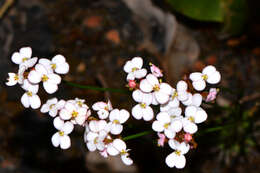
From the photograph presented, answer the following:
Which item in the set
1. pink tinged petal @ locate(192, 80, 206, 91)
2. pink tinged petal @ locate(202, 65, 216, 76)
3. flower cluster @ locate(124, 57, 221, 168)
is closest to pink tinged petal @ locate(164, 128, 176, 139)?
flower cluster @ locate(124, 57, 221, 168)

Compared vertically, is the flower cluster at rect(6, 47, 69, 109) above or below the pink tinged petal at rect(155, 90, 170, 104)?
above

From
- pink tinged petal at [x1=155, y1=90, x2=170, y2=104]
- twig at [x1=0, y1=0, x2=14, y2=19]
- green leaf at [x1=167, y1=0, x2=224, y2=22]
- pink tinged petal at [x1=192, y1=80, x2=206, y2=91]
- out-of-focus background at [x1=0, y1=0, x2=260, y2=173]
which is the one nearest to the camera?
pink tinged petal at [x1=155, y1=90, x2=170, y2=104]

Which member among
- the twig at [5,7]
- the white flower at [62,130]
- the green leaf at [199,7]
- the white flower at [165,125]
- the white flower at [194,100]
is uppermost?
the twig at [5,7]

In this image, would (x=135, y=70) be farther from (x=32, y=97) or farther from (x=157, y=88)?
(x=32, y=97)

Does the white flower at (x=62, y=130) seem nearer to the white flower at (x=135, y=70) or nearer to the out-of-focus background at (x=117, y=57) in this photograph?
the white flower at (x=135, y=70)

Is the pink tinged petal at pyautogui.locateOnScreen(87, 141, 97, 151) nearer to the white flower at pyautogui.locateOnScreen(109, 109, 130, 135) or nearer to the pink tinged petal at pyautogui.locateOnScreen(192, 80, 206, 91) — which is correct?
the white flower at pyautogui.locateOnScreen(109, 109, 130, 135)

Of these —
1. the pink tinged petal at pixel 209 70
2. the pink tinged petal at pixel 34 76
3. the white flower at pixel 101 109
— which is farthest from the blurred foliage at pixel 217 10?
the pink tinged petal at pixel 34 76

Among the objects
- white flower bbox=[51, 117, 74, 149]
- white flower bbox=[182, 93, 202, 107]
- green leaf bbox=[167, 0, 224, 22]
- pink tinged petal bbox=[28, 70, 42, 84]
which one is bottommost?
white flower bbox=[51, 117, 74, 149]
